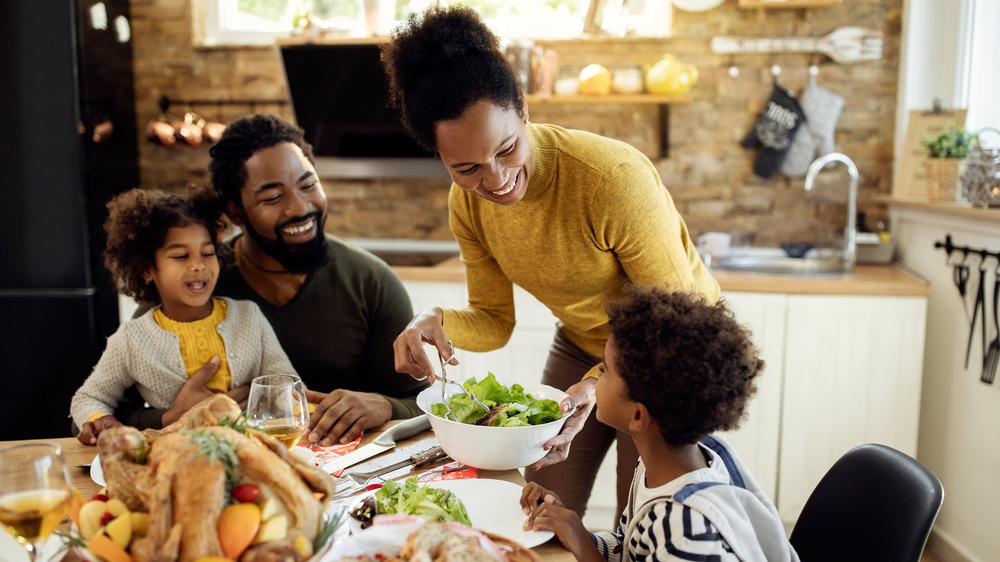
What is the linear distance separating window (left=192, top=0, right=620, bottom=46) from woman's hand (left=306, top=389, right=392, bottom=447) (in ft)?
6.85

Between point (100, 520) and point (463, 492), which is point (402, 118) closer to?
point (463, 492)

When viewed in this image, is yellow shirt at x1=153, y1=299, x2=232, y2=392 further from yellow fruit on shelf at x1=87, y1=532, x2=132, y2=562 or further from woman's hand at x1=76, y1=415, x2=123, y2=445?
yellow fruit on shelf at x1=87, y1=532, x2=132, y2=562

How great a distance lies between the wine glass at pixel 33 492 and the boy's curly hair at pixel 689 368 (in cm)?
70

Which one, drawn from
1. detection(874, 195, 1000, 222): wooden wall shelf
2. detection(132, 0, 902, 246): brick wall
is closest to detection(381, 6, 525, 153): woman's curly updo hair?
detection(874, 195, 1000, 222): wooden wall shelf

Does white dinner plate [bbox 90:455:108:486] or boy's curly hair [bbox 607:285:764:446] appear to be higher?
boy's curly hair [bbox 607:285:764:446]

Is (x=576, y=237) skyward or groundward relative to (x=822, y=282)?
skyward

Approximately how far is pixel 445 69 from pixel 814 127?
7.49 ft

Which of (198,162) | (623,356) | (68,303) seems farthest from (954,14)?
(68,303)

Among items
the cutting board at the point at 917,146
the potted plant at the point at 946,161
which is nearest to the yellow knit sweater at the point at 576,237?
the potted plant at the point at 946,161

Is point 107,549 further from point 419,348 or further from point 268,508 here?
point 419,348

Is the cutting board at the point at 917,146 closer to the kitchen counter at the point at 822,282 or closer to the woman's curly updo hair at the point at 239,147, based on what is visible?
the kitchen counter at the point at 822,282

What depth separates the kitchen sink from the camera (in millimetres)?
2891

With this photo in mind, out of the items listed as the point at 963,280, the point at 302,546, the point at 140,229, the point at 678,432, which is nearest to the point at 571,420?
the point at 678,432

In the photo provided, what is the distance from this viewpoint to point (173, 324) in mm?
1589
